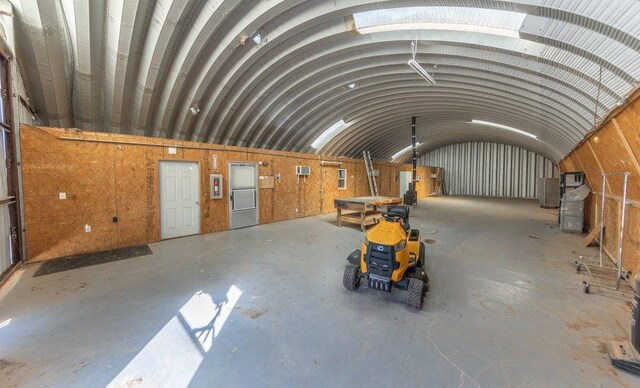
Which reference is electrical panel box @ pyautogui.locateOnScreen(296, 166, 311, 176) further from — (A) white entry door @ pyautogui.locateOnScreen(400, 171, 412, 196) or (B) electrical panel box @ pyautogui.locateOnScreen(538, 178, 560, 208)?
(B) electrical panel box @ pyautogui.locateOnScreen(538, 178, 560, 208)

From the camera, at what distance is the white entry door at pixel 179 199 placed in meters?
6.27

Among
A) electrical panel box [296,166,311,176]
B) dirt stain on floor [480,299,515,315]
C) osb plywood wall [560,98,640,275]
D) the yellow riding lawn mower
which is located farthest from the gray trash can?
electrical panel box [296,166,311,176]

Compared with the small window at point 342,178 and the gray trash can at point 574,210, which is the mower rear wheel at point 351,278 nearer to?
the gray trash can at point 574,210

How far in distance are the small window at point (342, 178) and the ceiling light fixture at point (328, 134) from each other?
5.01 ft

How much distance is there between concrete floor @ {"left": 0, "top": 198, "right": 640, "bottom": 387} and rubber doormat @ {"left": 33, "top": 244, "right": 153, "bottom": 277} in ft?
0.89

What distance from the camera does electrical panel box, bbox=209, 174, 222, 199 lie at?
23.1 feet

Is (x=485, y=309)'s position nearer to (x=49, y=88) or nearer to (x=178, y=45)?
(x=178, y=45)

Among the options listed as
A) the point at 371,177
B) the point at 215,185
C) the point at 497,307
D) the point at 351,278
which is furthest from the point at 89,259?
the point at 371,177

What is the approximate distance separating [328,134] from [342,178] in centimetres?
226

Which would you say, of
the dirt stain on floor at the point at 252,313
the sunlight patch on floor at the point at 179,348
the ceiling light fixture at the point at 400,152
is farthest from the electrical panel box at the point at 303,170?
the ceiling light fixture at the point at 400,152

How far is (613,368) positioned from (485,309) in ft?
3.49

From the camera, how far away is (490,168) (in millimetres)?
20828

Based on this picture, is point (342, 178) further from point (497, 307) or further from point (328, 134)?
point (497, 307)

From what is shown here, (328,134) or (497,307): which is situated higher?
(328,134)
